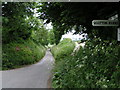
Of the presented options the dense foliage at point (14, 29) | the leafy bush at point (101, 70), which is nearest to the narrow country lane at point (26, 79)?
the leafy bush at point (101, 70)

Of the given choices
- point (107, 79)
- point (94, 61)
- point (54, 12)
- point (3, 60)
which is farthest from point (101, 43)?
point (3, 60)

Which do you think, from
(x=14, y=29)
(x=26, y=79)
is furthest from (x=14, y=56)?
(x=26, y=79)

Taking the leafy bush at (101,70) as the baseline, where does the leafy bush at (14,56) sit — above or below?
below

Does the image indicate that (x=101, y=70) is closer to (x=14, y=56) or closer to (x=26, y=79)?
(x=26, y=79)

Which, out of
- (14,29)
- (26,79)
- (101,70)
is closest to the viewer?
(101,70)

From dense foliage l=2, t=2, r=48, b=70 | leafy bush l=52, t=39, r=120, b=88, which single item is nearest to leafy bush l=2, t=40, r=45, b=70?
dense foliage l=2, t=2, r=48, b=70

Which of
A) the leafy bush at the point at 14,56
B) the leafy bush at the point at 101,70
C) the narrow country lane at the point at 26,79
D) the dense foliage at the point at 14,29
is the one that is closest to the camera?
the leafy bush at the point at 101,70

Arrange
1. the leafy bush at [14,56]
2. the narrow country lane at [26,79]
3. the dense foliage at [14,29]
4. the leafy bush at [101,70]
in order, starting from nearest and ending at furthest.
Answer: the leafy bush at [101,70]
the narrow country lane at [26,79]
the dense foliage at [14,29]
the leafy bush at [14,56]

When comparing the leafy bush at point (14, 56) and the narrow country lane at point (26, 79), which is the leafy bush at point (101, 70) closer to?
the narrow country lane at point (26, 79)

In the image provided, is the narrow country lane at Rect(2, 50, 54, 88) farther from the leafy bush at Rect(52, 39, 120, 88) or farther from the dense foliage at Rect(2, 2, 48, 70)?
the dense foliage at Rect(2, 2, 48, 70)

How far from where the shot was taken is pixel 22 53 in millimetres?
16797

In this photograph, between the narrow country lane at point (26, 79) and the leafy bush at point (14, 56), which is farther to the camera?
the leafy bush at point (14, 56)

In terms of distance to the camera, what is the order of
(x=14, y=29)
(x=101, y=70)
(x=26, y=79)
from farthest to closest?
(x=14, y=29), (x=26, y=79), (x=101, y=70)

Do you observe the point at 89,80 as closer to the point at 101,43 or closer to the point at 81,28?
the point at 101,43
